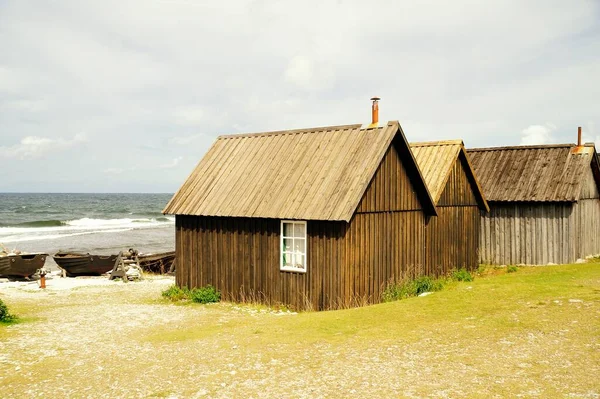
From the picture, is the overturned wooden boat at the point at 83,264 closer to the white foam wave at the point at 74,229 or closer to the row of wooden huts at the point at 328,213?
the row of wooden huts at the point at 328,213

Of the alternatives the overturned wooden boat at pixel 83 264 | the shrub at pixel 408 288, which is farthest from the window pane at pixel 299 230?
the overturned wooden boat at pixel 83 264

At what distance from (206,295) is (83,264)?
52.0ft

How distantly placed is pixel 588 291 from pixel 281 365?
408 inches

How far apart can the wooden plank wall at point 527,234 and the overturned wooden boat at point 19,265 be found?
2436 cm

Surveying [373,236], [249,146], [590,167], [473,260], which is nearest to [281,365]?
[373,236]

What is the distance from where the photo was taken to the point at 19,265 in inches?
1235

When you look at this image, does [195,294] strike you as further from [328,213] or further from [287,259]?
[328,213]

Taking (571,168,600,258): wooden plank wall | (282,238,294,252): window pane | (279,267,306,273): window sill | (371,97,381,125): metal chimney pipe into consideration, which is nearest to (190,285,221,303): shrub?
(279,267,306,273): window sill

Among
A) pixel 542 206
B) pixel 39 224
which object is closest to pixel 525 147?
pixel 542 206

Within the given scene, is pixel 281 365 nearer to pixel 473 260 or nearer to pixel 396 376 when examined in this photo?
pixel 396 376

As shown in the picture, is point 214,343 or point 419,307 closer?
point 214,343

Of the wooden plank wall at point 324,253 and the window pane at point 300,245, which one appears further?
the window pane at point 300,245

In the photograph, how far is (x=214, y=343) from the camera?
13688mm

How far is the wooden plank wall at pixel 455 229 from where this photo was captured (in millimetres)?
23047
